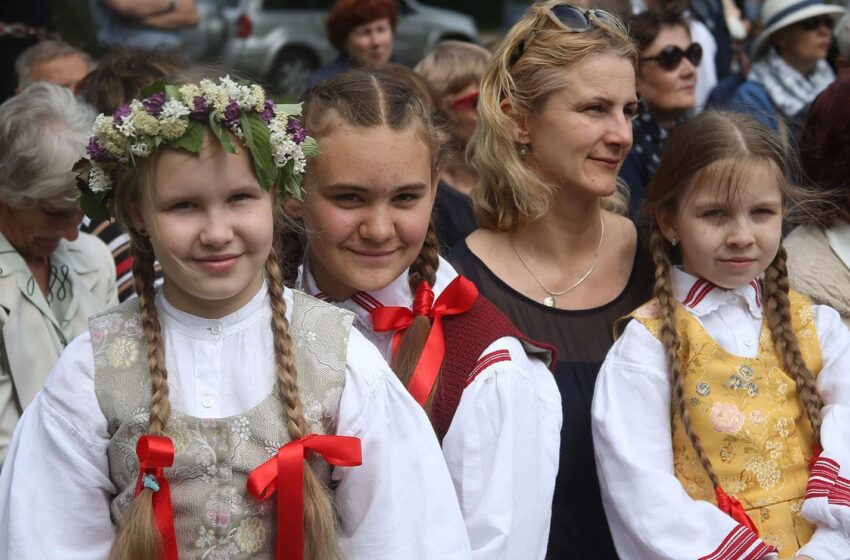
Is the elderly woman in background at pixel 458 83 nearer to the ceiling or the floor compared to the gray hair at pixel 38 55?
nearer to the ceiling

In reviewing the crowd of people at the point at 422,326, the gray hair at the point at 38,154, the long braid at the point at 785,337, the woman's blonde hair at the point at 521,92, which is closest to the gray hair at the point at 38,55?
the crowd of people at the point at 422,326

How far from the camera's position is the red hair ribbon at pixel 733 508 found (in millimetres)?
2934

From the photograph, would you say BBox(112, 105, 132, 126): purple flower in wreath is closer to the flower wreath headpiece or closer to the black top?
the flower wreath headpiece

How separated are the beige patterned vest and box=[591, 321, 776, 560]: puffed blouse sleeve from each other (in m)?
0.84

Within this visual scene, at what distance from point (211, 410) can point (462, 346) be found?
0.70 metres

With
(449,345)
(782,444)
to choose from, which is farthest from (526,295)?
(782,444)

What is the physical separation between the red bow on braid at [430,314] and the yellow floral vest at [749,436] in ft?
1.76

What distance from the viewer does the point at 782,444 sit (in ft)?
9.90

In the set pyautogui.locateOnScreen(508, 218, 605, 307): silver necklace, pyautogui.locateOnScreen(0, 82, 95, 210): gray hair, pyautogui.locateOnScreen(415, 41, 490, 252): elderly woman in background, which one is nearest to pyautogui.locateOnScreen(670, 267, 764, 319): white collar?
pyautogui.locateOnScreen(508, 218, 605, 307): silver necklace

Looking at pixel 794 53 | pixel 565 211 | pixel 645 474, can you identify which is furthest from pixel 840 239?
pixel 794 53

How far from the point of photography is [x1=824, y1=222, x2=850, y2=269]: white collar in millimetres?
3602

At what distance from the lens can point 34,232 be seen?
3.79m

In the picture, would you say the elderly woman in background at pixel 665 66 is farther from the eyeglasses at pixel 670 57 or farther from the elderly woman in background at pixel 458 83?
the elderly woman in background at pixel 458 83

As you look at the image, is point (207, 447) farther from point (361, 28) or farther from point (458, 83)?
point (361, 28)
